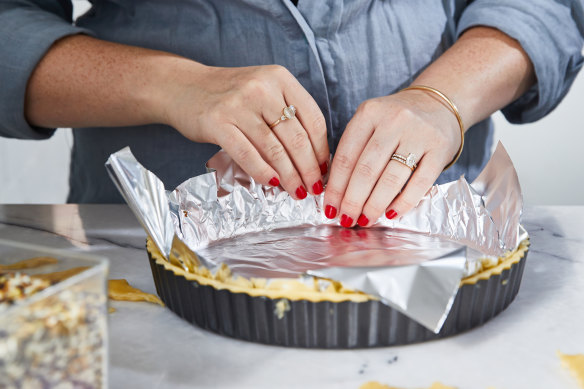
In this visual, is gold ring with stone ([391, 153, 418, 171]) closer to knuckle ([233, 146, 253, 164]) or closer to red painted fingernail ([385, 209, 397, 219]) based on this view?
red painted fingernail ([385, 209, 397, 219])

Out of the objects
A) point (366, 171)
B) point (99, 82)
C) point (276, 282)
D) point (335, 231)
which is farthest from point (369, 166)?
point (99, 82)

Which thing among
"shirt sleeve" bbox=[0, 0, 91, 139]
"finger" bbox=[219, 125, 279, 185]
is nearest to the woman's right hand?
"finger" bbox=[219, 125, 279, 185]

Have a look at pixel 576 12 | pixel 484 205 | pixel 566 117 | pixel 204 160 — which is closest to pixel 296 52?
pixel 204 160

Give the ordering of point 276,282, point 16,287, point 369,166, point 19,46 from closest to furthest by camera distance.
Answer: point 16,287
point 276,282
point 369,166
point 19,46

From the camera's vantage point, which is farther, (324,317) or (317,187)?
(317,187)

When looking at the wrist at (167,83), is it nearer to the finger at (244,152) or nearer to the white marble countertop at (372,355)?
the finger at (244,152)

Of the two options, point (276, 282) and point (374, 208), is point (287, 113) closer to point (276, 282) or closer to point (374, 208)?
point (374, 208)

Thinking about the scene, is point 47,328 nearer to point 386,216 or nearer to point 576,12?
point 386,216

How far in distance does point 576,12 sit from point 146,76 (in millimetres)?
630

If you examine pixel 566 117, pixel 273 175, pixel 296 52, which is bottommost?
pixel 566 117

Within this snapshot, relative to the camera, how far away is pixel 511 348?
467 mm

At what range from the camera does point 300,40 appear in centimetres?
79

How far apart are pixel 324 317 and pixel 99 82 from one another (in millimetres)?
469

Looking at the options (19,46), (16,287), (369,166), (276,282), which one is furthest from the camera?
(19,46)
